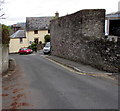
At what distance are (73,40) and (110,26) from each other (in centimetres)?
395

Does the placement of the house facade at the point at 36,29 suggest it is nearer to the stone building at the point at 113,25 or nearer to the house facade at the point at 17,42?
the house facade at the point at 17,42

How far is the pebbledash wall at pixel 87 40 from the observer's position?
11.8 metres

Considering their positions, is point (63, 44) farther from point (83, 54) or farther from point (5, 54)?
point (5, 54)

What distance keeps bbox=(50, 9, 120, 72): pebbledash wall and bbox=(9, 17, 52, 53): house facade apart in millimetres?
26503

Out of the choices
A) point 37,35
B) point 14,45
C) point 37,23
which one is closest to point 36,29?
point 37,35

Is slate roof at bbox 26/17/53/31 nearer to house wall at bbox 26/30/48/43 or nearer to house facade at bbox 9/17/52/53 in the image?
house facade at bbox 9/17/52/53

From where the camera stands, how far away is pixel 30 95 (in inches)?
297

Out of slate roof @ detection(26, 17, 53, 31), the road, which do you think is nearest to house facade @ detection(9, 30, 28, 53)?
slate roof @ detection(26, 17, 53, 31)

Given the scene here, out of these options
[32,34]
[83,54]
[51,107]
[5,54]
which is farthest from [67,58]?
[32,34]

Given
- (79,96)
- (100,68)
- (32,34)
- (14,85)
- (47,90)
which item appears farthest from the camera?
(32,34)

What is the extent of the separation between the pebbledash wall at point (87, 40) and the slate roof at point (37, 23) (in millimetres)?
26889

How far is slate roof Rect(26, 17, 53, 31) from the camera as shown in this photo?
45906 mm

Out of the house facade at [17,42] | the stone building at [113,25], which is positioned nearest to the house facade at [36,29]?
the house facade at [17,42]

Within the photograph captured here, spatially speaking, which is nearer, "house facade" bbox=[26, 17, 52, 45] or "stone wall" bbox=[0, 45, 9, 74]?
"stone wall" bbox=[0, 45, 9, 74]
